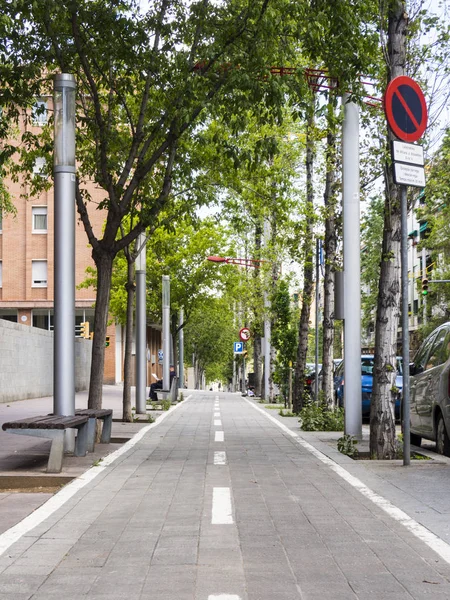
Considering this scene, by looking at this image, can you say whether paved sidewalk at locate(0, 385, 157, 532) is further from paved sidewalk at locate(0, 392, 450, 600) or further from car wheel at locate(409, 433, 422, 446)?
car wheel at locate(409, 433, 422, 446)

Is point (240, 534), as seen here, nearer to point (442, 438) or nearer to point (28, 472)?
point (28, 472)

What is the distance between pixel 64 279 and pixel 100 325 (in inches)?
124

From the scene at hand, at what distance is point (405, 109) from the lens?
1118 cm

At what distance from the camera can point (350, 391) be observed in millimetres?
14867

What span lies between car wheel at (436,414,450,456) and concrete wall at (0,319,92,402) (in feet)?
58.3

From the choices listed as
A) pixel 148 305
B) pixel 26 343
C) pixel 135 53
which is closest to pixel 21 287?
pixel 148 305

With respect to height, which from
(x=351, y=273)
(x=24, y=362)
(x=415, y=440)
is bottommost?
(x=415, y=440)

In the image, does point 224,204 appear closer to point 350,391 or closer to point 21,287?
point 350,391

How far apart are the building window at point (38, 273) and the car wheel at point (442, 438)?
48.4m

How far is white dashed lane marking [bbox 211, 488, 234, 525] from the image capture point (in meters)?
7.18

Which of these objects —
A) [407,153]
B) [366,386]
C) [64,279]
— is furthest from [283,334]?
[407,153]

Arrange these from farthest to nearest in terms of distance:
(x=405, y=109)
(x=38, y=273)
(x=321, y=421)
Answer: (x=38, y=273)
(x=321, y=421)
(x=405, y=109)

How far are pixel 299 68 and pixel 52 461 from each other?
21.3 feet

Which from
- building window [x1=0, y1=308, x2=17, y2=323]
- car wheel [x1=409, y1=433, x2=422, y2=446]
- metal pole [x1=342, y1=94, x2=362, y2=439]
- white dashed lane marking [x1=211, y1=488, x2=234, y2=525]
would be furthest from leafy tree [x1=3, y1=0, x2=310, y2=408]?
building window [x1=0, y1=308, x2=17, y2=323]
